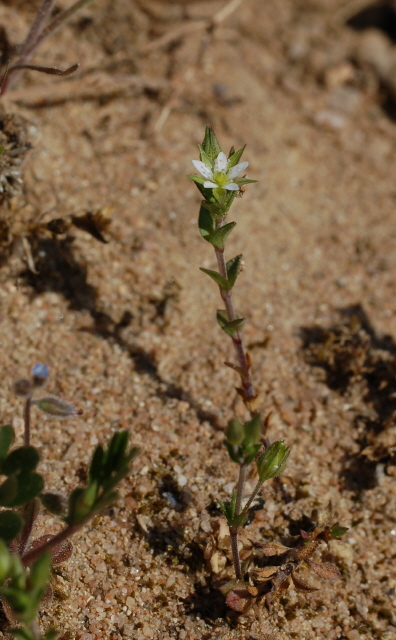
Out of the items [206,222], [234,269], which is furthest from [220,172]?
[234,269]

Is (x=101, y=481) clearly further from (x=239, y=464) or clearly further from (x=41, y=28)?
(x=41, y=28)

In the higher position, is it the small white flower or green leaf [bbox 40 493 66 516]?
the small white flower

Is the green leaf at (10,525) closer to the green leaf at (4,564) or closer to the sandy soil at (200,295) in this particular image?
the green leaf at (4,564)

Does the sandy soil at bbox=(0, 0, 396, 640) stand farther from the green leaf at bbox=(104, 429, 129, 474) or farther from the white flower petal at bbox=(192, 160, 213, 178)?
the white flower petal at bbox=(192, 160, 213, 178)

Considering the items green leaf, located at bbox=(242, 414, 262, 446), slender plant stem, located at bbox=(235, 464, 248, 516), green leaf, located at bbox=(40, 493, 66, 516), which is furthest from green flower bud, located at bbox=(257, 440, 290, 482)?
green leaf, located at bbox=(40, 493, 66, 516)

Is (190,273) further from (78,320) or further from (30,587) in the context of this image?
(30,587)

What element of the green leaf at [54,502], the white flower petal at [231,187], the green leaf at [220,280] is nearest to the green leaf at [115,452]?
the green leaf at [54,502]
